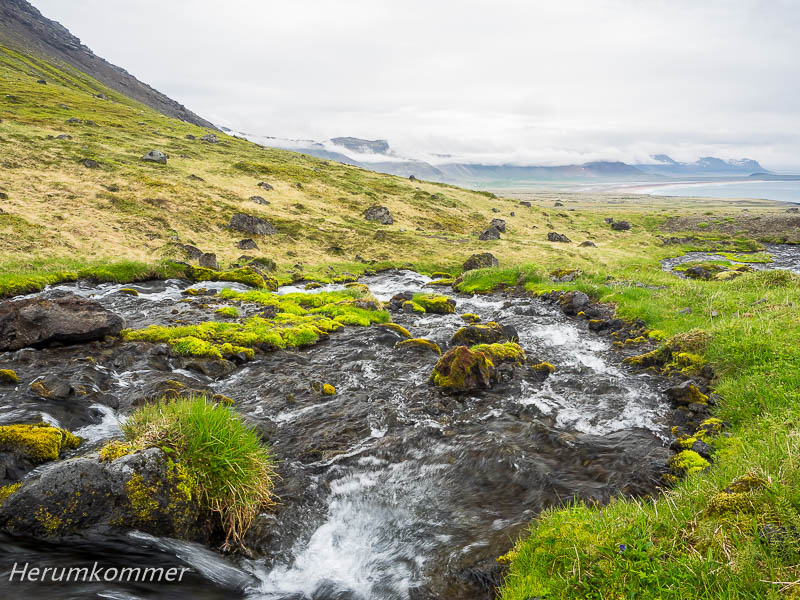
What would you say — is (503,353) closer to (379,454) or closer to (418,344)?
(418,344)

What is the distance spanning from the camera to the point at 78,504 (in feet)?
21.6

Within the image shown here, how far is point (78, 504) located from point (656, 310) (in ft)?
78.0

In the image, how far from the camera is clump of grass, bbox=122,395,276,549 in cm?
726

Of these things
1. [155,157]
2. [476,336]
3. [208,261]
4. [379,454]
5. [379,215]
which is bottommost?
[379,454]

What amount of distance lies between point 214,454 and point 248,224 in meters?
48.0

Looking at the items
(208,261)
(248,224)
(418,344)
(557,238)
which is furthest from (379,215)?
(418,344)

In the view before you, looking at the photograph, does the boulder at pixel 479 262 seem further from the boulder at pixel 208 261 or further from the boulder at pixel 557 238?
the boulder at pixel 557 238

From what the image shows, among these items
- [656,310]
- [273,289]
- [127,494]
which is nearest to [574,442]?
[127,494]

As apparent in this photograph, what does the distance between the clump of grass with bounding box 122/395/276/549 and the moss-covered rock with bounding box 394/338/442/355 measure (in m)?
11.1

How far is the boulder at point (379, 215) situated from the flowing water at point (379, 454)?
162ft

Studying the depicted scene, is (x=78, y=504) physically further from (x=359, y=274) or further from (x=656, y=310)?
(x=359, y=274)

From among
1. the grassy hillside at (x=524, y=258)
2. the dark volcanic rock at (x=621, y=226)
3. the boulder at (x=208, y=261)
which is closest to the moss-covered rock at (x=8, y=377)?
the grassy hillside at (x=524, y=258)

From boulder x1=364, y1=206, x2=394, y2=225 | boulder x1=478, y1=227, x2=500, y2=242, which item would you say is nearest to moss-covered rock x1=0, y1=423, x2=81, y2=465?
boulder x1=478, y1=227, x2=500, y2=242

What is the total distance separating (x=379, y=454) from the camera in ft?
35.4
